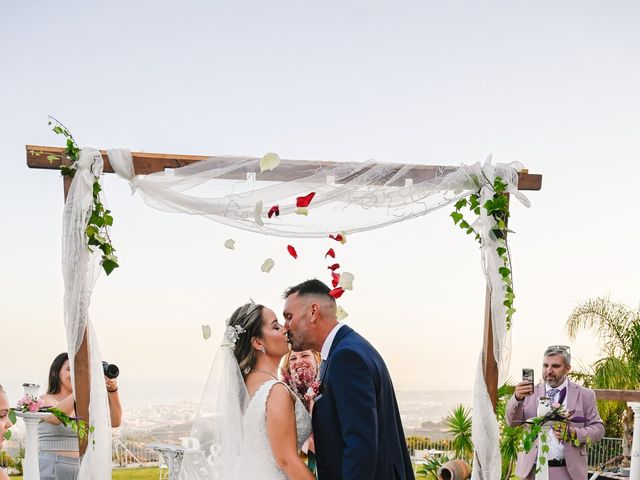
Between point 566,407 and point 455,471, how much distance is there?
6.41ft

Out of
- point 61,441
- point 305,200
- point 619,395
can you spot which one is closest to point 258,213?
point 305,200

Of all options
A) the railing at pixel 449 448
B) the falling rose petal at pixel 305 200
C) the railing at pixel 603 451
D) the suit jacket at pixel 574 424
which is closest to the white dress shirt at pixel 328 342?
the falling rose petal at pixel 305 200

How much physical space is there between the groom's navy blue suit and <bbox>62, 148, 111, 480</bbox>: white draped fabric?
171 centimetres

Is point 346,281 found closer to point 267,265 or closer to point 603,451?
point 267,265

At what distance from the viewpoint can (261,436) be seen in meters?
3.94

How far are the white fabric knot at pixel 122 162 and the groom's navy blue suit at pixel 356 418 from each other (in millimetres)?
1971

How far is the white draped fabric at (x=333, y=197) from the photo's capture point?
16.6 feet

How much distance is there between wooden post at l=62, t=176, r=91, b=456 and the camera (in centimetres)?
485

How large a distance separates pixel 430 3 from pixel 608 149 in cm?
315

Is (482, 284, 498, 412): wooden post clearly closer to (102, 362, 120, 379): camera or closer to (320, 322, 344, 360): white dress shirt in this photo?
(320, 322, 344, 360): white dress shirt

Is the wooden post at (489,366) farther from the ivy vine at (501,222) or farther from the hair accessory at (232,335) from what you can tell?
the hair accessory at (232,335)

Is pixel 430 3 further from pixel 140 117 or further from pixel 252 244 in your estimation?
pixel 252 244

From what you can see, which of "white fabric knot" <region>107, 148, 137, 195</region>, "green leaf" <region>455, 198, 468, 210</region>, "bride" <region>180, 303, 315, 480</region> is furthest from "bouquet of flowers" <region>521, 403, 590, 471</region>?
"white fabric knot" <region>107, 148, 137, 195</region>

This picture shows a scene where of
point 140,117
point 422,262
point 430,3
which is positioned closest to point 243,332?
point 422,262
